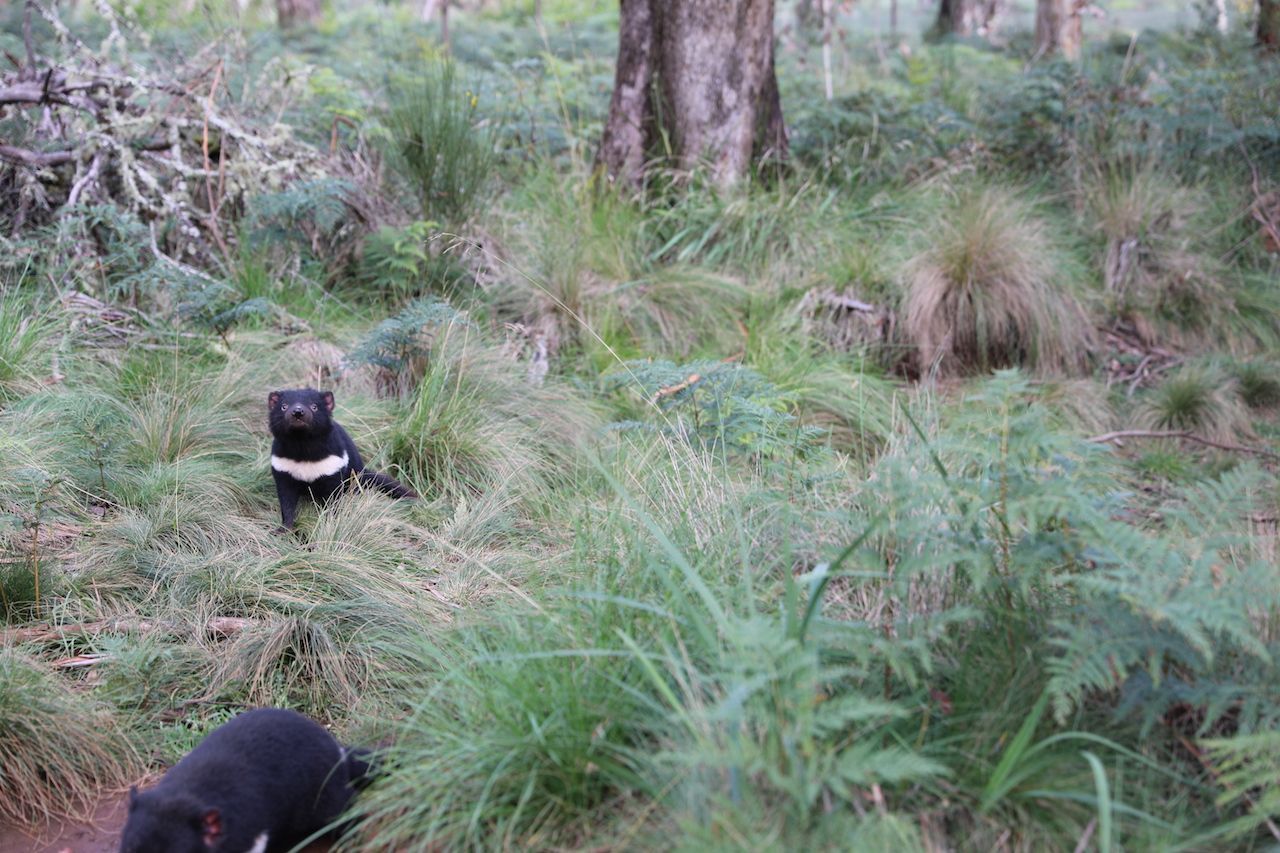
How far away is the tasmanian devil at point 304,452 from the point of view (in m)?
4.17

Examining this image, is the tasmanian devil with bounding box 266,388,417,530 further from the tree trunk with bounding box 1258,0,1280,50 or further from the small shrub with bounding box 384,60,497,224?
the tree trunk with bounding box 1258,0,1280,50

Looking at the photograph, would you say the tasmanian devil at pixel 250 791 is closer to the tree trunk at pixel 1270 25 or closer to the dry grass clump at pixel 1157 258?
the dry grass clump at pixel 1157 258

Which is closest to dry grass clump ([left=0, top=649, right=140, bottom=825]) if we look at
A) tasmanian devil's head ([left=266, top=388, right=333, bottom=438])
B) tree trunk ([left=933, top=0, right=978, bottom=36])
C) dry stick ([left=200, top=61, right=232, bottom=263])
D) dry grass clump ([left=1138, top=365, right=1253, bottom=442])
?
tasmanian devil's head ([left=266, top=388, right=333, bottom=438])

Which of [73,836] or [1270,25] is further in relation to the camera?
[1270,25]

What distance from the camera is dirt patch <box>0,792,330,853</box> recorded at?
9.46ft

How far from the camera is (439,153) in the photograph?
632cm

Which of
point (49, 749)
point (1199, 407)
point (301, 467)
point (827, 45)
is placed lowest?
point (1199, 407)

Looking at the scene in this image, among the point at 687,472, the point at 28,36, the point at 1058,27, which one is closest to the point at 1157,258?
the point at 687,472

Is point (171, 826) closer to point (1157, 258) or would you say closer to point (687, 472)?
point (687, 472)

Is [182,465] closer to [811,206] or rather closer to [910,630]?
[910,630]

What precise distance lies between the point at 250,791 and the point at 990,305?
4870 mm

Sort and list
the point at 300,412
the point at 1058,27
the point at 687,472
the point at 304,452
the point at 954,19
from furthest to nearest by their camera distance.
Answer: the point at 954,19, the point at 1058,27, the point at 304,452, the point at 300,412, the point at 687,472

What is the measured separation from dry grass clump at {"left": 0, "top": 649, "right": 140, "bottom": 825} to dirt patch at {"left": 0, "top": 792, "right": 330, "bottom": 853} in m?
0.03

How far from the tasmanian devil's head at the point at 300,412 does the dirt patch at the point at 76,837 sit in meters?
1.52
